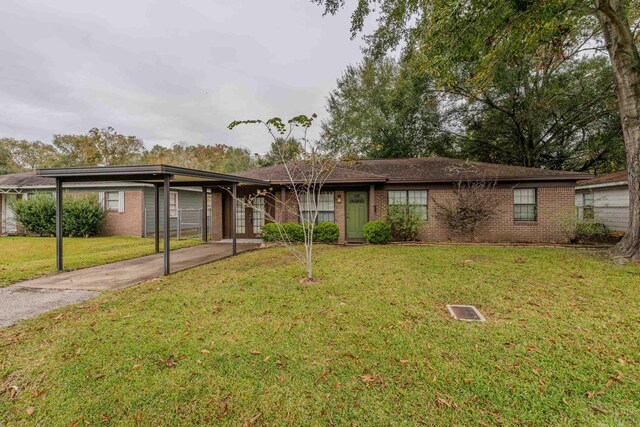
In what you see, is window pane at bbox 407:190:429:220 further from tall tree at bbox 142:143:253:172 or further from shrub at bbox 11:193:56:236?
tall tree at bbox 142:143:253:172

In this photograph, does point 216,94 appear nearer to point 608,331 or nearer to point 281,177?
point 281,177

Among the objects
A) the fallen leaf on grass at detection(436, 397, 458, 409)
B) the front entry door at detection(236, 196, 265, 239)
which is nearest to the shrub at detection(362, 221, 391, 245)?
the front entry door at detection(236, 196, 265, 239)

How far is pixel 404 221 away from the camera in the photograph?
11.1 meters

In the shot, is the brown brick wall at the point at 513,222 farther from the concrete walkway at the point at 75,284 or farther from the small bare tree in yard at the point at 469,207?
the concrete walkway at the point at 75,284

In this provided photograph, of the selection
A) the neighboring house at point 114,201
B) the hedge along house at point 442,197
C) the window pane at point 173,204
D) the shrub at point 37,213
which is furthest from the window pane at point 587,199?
the shrub at point 37,213

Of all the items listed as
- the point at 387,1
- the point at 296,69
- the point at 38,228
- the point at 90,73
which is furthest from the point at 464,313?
the point at 90,73

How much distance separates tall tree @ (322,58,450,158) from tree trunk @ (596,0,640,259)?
7.44m

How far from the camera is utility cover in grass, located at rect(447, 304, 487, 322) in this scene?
3.84 meters

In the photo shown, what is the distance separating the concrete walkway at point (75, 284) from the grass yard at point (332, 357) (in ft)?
1.80

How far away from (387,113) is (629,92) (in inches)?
535

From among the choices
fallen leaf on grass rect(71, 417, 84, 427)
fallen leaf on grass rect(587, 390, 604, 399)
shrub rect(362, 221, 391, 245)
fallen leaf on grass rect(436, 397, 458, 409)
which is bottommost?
fallen leaf on grass rect(71, 417, 84, 427)

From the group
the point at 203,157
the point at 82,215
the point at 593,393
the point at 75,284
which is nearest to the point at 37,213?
the point at 82,215

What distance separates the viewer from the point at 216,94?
2052 cm

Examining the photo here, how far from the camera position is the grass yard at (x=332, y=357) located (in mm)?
2209
